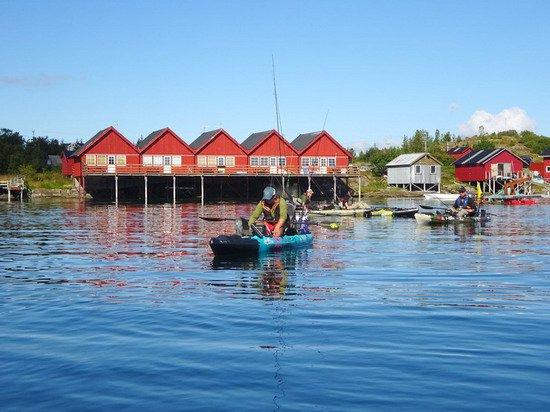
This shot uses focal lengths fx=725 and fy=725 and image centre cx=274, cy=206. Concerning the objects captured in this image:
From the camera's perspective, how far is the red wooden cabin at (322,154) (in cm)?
7556

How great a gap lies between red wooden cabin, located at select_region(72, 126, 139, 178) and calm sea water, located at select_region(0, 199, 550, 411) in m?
48.9

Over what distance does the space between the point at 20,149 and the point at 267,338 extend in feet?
282

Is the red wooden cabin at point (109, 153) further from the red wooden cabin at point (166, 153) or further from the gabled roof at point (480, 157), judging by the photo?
the gabled roof at point (480, 157)

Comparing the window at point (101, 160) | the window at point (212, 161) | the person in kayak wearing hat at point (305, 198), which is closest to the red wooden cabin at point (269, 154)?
the window at point (212, 161)

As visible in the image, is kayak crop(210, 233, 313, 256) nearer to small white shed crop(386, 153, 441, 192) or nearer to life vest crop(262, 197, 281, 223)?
life vest crop(262, 197, 281, 223)

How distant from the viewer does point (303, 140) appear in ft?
259

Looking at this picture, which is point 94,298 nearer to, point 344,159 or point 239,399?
point 239,399

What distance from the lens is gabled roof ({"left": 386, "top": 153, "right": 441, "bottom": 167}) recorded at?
88.1 metres

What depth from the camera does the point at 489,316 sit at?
1245cm

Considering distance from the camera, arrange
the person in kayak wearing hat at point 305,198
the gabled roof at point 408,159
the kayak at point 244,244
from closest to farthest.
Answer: the kayak at point 244,244
the person in kayak wearing hat at point 305,198
the gabled roof at point 408,159

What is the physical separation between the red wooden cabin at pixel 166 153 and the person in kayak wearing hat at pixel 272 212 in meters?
50.5

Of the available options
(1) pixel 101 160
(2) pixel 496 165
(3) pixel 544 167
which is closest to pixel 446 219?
(1) pixel 101 160

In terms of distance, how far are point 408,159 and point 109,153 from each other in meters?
37.9

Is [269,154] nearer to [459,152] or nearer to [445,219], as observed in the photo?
[445,219]
